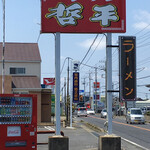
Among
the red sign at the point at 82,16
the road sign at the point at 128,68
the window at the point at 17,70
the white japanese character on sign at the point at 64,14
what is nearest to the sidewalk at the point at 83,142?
the road sign at the point at 128,68

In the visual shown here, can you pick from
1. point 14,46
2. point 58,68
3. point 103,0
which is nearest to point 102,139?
point 58,68

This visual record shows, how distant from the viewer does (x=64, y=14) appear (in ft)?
43.7

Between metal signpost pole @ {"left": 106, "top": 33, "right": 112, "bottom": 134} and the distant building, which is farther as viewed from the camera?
the distant building

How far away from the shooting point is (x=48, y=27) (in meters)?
13.4

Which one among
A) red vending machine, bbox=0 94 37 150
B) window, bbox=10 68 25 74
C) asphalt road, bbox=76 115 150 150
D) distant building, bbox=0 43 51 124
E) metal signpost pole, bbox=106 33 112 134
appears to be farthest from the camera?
window, bbox=10 68 25 74

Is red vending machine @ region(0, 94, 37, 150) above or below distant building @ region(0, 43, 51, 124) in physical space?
below

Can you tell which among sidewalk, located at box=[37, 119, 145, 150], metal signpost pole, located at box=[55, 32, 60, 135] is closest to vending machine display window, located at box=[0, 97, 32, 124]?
metal signpost pole, located at box=[55, 32, 60, 135]

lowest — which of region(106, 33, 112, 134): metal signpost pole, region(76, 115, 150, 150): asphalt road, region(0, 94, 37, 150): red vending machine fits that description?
region(76, 115, 150, 150): asphalt road

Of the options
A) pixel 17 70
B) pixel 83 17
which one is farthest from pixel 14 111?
pixel 17 70

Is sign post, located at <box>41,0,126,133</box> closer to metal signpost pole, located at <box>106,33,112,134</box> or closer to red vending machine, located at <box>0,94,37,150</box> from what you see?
metal signpost pole, located at <box>106,33,112,134</box>

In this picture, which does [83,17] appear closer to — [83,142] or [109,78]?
[109,78]

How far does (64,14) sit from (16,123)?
4282 millimetres

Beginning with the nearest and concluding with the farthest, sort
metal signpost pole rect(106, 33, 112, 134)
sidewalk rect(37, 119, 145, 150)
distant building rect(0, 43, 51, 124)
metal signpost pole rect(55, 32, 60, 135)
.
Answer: metal signpost pole rect(55, 32, 60, 135) → metal signpost pole rect(106, 33, 112, 134) → sidewalk rect(37, 119, 145, 150) → distant building rect(0, 43, 51, 124)

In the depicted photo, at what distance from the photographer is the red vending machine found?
12328 millimetres
